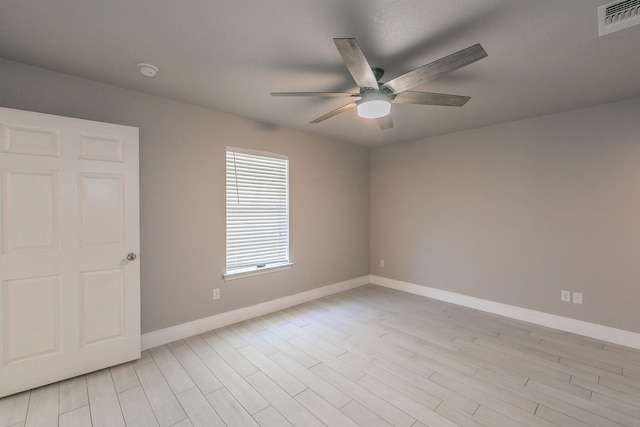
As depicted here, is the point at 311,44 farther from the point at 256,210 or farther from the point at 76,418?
the point at 76,418

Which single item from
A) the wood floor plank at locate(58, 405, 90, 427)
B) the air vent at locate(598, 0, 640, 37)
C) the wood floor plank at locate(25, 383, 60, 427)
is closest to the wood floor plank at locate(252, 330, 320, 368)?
the wood floor plank at locate(58, 405, 90, 427)

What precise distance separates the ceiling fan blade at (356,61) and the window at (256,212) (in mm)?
1961

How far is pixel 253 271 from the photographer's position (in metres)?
3.49

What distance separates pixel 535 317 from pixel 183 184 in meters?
4.47

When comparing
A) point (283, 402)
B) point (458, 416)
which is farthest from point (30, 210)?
point (458, 416)

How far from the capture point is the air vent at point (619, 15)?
1.51 meters

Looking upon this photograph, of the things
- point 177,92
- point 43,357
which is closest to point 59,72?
point 177,92

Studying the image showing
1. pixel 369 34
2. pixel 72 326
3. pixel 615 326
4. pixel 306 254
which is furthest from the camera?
pixel 306 254

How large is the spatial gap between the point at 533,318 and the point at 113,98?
5.23 m

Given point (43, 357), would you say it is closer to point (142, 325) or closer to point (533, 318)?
point (142, 325)

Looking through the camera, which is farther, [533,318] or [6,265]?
[533,318]

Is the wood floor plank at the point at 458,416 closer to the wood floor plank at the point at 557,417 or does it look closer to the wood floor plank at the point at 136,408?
the wood floor plank at the point at 557,417

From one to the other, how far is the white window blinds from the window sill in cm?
4

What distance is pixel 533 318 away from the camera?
337cm
